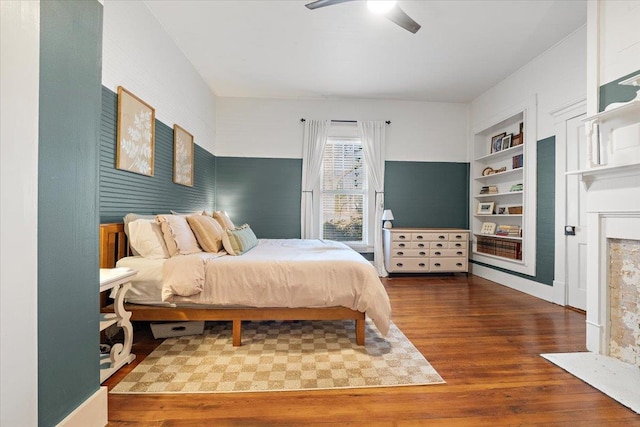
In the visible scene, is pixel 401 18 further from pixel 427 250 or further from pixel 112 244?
pixel 427 250

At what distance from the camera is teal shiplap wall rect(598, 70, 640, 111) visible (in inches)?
81.7

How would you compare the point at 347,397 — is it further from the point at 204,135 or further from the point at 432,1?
the point at 204,135

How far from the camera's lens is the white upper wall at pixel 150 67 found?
7.90 ft

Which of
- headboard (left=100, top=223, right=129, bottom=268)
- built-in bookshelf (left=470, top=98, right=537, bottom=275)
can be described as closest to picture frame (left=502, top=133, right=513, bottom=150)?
built-in bookshelf (left=470, top=98, right=537, bottom=275)

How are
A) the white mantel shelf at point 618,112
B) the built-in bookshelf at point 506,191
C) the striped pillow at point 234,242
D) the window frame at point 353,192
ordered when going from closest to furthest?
the white mantel shelf at point 618,112
the striped pillow at point 234,242
the built-in bookshelf at point 506,191
the window frame at point 353,192

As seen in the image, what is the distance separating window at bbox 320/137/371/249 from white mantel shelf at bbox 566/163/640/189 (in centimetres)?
325

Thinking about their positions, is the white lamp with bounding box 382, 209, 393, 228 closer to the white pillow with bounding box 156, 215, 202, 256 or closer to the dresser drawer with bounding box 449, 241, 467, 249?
the dresser drawer with bounding box 449, 241, 467, 249

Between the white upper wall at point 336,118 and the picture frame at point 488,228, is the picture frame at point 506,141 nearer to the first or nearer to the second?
the white upper wall at point 336,118

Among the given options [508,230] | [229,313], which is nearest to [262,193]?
[229,313]

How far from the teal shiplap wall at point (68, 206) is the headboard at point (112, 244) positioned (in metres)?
1.06

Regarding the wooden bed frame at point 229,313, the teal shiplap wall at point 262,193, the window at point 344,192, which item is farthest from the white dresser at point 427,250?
the wooden bed frame at point 229,313

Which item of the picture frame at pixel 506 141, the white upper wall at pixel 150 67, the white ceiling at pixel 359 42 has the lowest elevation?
the picture frame at pixel 506 141

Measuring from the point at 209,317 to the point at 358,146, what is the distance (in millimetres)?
4012

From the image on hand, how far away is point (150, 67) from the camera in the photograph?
300cm
